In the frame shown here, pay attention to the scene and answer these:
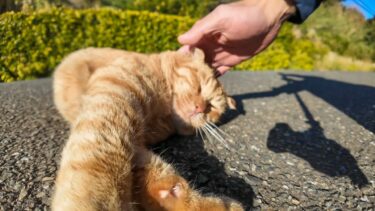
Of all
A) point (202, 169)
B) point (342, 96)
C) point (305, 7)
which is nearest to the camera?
point (202, 169)

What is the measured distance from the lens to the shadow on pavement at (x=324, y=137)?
102 inches

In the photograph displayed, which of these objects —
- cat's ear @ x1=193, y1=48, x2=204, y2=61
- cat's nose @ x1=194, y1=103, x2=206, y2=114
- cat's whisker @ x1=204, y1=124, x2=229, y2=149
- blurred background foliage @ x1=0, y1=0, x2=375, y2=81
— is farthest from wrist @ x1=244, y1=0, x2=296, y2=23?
blurred background foliage @ x1=0, y1=0, x2=375, y2=81

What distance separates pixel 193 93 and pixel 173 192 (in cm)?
147

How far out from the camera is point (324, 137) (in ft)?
10.8

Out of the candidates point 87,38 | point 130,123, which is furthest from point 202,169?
point 87,38

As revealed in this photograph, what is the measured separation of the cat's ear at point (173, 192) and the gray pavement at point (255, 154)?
1.83 feet

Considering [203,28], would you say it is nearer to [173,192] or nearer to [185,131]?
[185,131]

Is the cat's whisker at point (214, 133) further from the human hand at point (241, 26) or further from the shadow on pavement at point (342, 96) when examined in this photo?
the shadow on pavement at point (342, 96)

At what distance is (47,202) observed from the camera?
1786 millimetres

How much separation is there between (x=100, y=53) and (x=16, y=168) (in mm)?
1550

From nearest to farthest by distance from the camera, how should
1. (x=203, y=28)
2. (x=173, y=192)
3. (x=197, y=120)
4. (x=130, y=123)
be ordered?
(x=173, y=192), (x=130, y=123), (x=203, y=28), (x=197, y=120)

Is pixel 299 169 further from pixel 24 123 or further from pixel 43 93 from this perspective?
pixel 43 93

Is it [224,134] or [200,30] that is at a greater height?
[200,30]

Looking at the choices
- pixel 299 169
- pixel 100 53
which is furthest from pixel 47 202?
pixel 100 53
